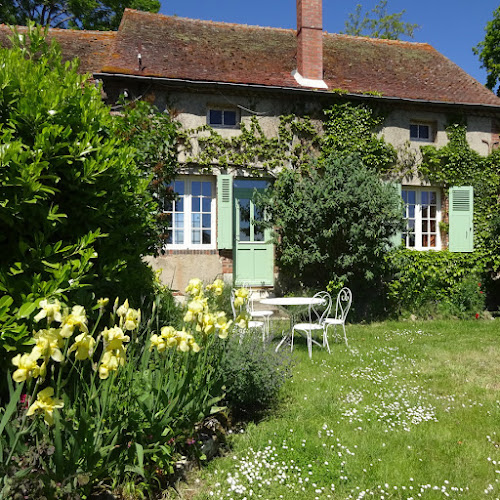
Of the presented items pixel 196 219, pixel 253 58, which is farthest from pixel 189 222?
pixel 253 58

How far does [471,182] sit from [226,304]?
6.88 m

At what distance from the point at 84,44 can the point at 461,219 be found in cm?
1034

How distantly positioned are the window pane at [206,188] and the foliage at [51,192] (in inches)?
253

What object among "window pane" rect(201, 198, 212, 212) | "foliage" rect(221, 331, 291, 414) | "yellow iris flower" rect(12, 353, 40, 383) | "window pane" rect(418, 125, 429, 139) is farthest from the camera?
"window pane" rect(418, 125, 429, 139)

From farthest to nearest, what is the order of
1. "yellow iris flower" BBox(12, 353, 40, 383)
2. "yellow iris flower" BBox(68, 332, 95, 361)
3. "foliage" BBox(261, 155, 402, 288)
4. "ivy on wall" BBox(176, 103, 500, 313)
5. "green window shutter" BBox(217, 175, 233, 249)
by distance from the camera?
1. "ivy on wall" BBox(176, 103, 500, 313)
2. "green window shutter" BBox(217, 175, 233, 249)
3. "foliage" BBox(261, 155, 402, 288)
4. "yellow iris flower" BBox(68, 332, 95, 361)
5. "yellow iris flower" BBox(12, 353, 40, 383)

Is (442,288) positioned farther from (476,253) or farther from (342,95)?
(342,95)

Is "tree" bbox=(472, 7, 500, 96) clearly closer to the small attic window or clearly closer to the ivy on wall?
the ivy on wall

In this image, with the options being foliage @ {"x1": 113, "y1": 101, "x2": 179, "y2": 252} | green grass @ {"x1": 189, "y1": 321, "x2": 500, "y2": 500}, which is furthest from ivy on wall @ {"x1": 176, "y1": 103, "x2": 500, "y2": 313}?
green grass @ {"x1": 189, "y1": 321, "x2": 500, "y2": 500}

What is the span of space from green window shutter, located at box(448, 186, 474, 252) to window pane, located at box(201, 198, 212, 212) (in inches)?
224

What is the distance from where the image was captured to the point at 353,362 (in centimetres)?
550

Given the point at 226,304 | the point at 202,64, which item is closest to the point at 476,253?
the point at 226,304

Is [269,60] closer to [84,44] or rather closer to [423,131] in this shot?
[423,131]

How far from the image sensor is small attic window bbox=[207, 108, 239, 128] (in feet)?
32.3

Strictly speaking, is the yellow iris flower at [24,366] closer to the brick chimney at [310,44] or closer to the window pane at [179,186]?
the window pane at [179,186]
